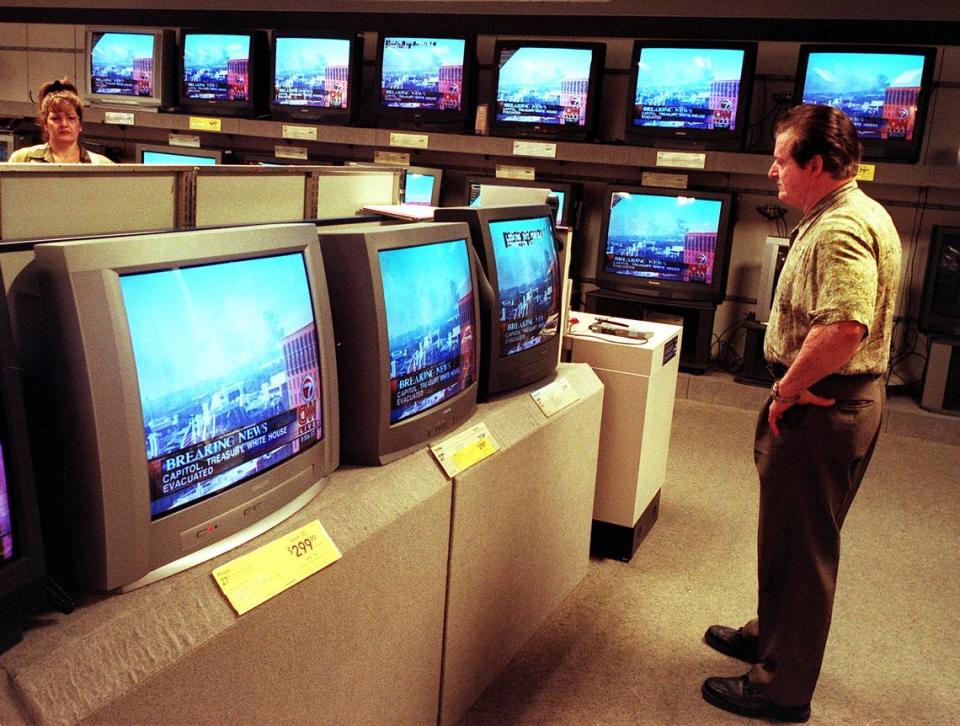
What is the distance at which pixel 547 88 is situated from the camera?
4.62 meters

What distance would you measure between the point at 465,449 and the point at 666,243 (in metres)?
2.99

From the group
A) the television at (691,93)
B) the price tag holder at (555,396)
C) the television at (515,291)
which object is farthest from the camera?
the television at (691,93)

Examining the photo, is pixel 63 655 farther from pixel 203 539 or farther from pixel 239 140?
pixel 239 140

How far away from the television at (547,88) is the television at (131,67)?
224 centimetres

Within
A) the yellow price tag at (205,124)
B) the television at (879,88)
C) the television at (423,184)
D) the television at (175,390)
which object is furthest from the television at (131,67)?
the television at (175,390)

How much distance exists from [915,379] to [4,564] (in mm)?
4535

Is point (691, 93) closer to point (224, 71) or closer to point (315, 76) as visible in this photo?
point (315, 76)

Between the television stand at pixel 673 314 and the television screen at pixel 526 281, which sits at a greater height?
the television screen at pixel 526 281

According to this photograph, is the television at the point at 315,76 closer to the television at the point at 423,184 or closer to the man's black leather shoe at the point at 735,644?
the television at the point at 423,184

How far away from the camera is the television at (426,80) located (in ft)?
15.8

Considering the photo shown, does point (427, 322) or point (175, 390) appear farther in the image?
point (427, 322)

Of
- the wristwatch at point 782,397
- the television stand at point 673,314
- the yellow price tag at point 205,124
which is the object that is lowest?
the television stand at point 673,314

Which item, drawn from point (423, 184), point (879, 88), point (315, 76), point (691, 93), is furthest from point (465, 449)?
point (315, 76)

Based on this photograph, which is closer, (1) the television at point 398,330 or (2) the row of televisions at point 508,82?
(1) the television at point 398,330
